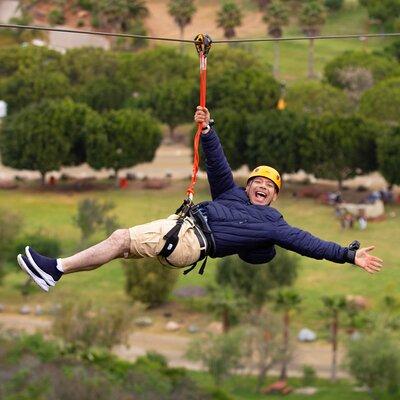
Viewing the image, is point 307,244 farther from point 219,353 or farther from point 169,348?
point 169,348

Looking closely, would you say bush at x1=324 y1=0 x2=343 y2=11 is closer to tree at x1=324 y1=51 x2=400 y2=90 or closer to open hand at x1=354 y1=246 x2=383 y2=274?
tree at x1=324 y1=51 x2=400 y2=90

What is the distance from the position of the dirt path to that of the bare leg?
1412 inches

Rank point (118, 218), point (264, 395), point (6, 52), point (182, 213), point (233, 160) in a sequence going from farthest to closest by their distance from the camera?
point (6, 52) < point (233, 160) < point (118, 218) < point (264, 395) < point (182, 213)

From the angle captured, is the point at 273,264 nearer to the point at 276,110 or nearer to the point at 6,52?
the point at 276,110

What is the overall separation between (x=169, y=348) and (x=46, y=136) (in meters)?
27.9

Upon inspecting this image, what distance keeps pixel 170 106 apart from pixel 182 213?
236ft

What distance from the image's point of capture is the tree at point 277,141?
74.2m

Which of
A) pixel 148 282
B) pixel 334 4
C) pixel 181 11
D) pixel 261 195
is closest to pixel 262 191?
pixel 261 195

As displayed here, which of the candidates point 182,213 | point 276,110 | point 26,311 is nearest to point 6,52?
point 276,110

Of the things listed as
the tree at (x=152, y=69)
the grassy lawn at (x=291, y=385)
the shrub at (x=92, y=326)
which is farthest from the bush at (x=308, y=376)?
the tree at (x=152, y=69)

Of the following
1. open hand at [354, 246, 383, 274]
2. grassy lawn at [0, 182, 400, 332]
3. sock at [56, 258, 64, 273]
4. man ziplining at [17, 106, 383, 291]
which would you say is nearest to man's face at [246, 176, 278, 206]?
man ziplining at [17, 106, 383, 291]

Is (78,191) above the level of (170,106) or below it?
below

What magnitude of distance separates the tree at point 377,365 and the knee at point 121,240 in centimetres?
3401

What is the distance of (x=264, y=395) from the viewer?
4816 cm
